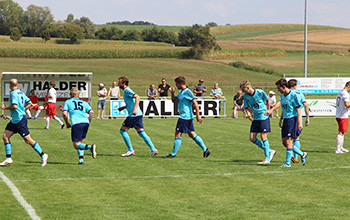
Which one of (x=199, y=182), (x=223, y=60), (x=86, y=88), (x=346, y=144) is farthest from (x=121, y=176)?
(x=223, y=60)

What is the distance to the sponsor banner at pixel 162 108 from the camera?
27881mm

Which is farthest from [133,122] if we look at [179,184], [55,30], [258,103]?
[55,30]

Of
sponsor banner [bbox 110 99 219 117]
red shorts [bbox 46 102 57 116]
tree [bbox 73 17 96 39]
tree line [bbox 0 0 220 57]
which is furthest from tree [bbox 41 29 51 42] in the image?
red shorts [bbox 46 102 57 116]

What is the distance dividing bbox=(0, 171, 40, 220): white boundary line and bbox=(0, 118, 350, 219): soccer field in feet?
0.24

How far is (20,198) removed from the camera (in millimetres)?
8570

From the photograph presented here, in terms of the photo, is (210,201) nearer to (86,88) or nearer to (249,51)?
(86,88)

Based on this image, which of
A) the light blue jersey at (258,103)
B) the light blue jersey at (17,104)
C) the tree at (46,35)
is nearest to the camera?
the light blue jersey at (17,104)

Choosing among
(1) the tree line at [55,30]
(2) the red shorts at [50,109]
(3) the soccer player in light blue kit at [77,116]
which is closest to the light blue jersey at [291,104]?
(3) the soccer player in light blue kit at [77,116]

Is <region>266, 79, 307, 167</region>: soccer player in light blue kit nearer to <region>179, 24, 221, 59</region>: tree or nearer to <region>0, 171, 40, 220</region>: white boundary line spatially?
<region>0, 171, 40, 220</region>: white boundary line

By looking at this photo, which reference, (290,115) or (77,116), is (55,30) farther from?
(290,115)

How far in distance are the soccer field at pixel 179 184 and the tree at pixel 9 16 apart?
4191 inches

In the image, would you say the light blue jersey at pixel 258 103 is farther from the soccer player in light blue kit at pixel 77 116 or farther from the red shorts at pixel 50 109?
the red shorts at pixel 50 109

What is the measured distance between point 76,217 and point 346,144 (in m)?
11.4

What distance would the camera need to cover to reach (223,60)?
88.4m
